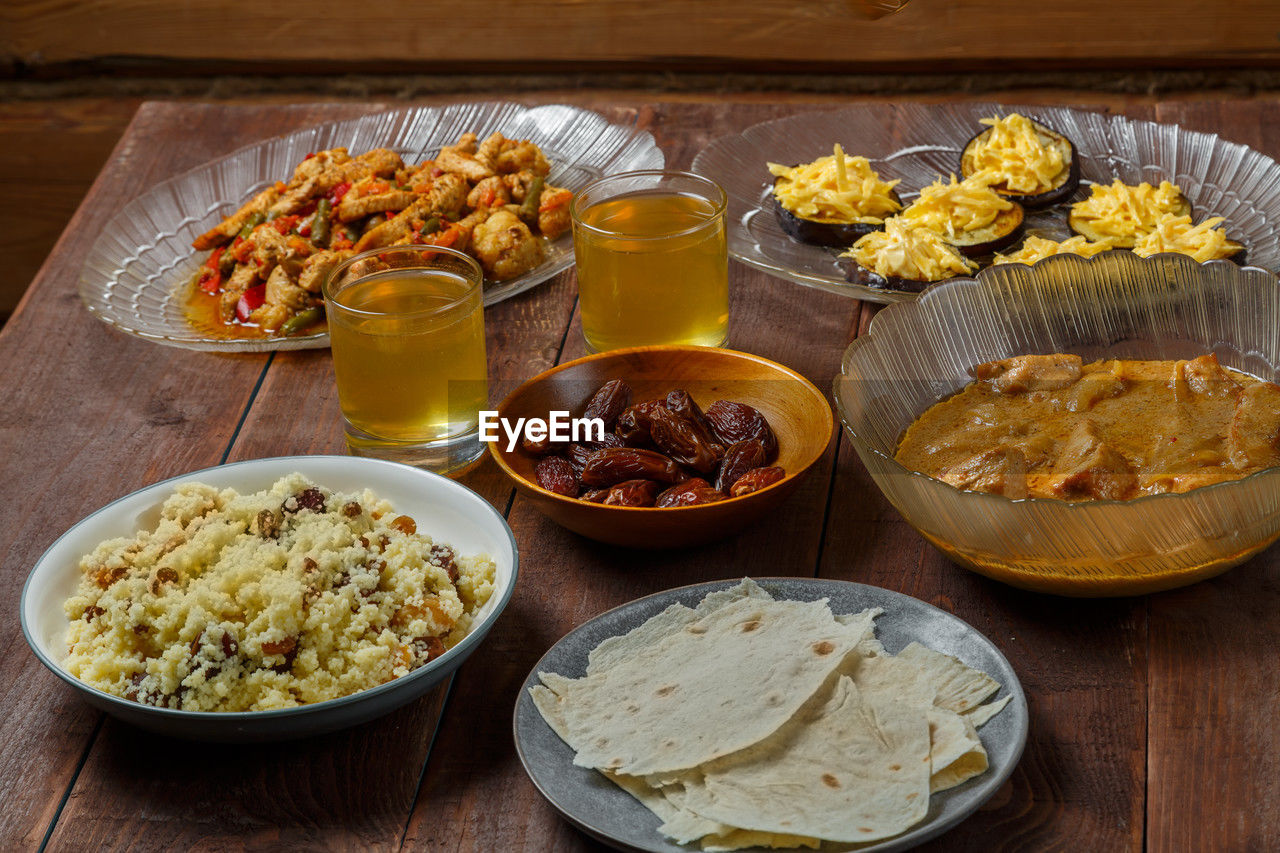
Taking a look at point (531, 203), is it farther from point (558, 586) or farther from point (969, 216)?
point (558, 586)

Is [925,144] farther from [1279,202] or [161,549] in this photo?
[161,549]

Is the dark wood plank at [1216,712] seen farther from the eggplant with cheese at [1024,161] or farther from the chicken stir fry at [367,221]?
the chicken stir fry at [367,221]

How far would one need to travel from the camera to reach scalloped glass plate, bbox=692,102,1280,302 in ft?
6.46

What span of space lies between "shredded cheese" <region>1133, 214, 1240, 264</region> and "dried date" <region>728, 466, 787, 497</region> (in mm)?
693

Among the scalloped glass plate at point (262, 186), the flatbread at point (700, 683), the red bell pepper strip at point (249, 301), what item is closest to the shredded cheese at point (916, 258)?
the scalloped glass plate at point (262, 186)

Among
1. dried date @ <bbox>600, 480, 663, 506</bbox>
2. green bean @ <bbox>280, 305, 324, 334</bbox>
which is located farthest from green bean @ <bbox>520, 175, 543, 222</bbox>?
dried date @ <bbox>600, 480, 663, 506</bbox>

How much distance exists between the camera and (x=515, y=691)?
130 centimetres

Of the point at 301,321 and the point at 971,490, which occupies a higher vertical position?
the point at 971,490

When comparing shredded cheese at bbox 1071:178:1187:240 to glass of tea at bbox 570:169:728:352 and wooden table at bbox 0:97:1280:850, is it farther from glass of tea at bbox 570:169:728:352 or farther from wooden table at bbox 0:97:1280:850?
glass of tea at bbox 570:169:728:352

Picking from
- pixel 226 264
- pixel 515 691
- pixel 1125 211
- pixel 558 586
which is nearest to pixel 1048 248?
pixel 1125 211

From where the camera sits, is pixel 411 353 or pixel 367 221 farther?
pixel 367 221

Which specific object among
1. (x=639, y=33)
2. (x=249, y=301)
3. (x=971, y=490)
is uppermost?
(x=971, y=490)

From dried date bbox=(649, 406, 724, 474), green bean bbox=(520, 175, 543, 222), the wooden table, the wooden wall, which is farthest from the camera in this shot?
the wooden wall

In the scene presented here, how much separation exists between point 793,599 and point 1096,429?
1.42ft
